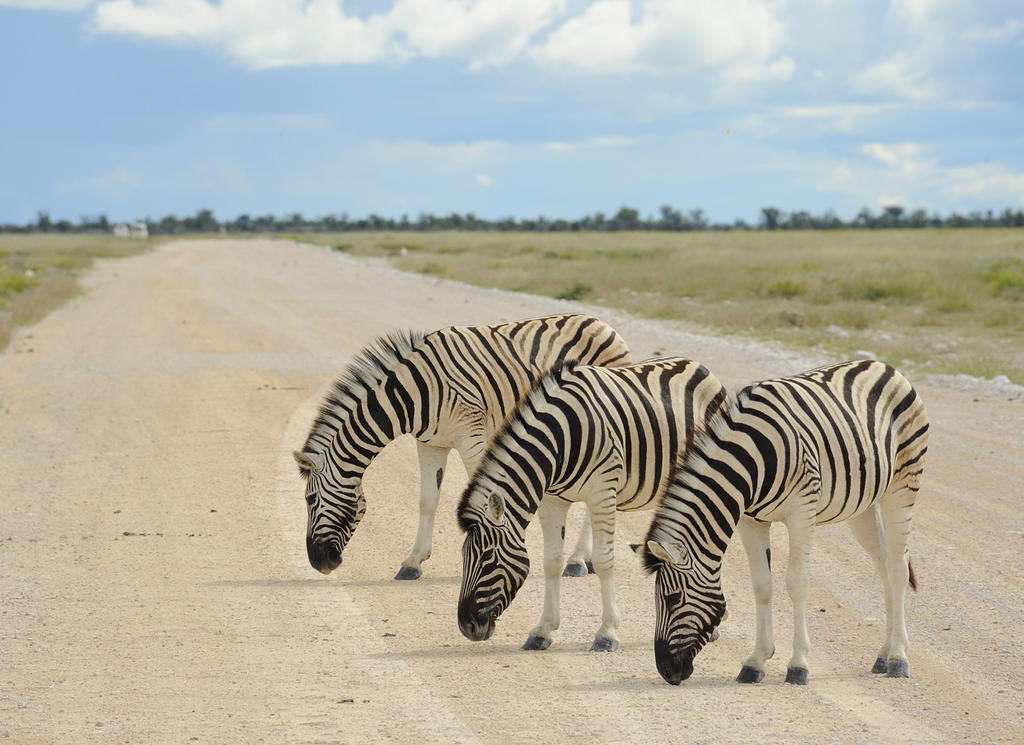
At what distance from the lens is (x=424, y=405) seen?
756cm

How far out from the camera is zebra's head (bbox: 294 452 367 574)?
7.39m

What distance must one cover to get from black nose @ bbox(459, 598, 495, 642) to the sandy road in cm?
21

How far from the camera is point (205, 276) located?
38.7 meters

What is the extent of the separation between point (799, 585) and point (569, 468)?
131 cm

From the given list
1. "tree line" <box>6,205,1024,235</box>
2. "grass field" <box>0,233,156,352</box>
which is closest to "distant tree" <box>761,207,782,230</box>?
"tree line" <box>6,205,1024,235</box>

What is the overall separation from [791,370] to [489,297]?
12643 millimetres

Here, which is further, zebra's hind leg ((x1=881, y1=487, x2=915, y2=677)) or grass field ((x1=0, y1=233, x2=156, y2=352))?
grass field ((x1=0, y1=233, x2=156, y2=352))

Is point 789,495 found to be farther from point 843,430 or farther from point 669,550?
point 669,550

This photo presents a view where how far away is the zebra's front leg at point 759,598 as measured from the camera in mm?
5773

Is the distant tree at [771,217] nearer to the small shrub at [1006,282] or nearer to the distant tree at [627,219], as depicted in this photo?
the distant tree at [627,219]

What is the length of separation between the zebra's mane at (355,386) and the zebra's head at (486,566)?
187cm

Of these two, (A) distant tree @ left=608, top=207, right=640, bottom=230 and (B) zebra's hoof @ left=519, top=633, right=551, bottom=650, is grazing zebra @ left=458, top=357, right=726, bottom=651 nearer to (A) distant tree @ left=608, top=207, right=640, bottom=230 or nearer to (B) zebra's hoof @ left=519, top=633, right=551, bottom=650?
(B) zebra's hoof @ left=519, top=633, right=551, bottom=650

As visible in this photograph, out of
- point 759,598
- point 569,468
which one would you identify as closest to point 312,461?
point 569,468

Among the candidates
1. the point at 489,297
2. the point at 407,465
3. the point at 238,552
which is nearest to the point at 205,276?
the point at 489,297
